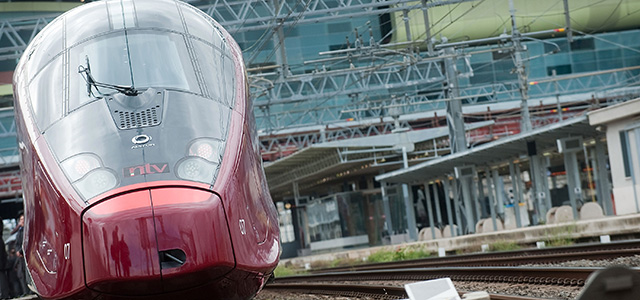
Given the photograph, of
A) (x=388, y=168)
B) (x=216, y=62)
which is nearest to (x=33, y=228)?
(x=216, y=62)

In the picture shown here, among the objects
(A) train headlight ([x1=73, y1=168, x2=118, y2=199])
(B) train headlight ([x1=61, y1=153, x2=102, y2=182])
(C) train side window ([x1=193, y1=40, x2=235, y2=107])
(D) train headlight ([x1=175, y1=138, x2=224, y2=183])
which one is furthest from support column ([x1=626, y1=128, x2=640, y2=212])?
(A) train headlight ([x1=73, y1=168, x2=118, y2=199])

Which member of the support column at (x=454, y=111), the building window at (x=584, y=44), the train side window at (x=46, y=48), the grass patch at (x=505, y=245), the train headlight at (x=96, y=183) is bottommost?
the grass patch at (x=505, y=245)

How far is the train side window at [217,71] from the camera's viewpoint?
7928 millimetres

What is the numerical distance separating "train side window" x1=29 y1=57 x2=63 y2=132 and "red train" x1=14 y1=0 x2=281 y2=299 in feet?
0.04

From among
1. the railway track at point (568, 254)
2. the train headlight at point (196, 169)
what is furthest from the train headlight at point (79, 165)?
the railway track at point (568, 254)

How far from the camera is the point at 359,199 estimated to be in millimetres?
42812

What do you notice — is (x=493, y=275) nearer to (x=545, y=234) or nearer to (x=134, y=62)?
(x=134, y=62)

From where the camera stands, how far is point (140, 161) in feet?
22.5

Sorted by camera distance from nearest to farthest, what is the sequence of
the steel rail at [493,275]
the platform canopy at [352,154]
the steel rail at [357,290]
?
the steel rail at [493,275] → the steel rail at [357,290] → the platform canopy at [352,154]

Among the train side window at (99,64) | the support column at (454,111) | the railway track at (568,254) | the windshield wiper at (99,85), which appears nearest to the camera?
the windshield wiper at (99,85)

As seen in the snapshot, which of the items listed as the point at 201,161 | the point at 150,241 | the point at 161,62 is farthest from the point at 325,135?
the point at 150,241

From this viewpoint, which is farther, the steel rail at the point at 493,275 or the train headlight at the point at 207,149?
the steel rail at the point at 493,275

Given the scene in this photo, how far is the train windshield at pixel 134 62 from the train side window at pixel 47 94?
14cm

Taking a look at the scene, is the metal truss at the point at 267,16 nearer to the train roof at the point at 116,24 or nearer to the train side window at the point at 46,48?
the train roof at the point at 116,24
